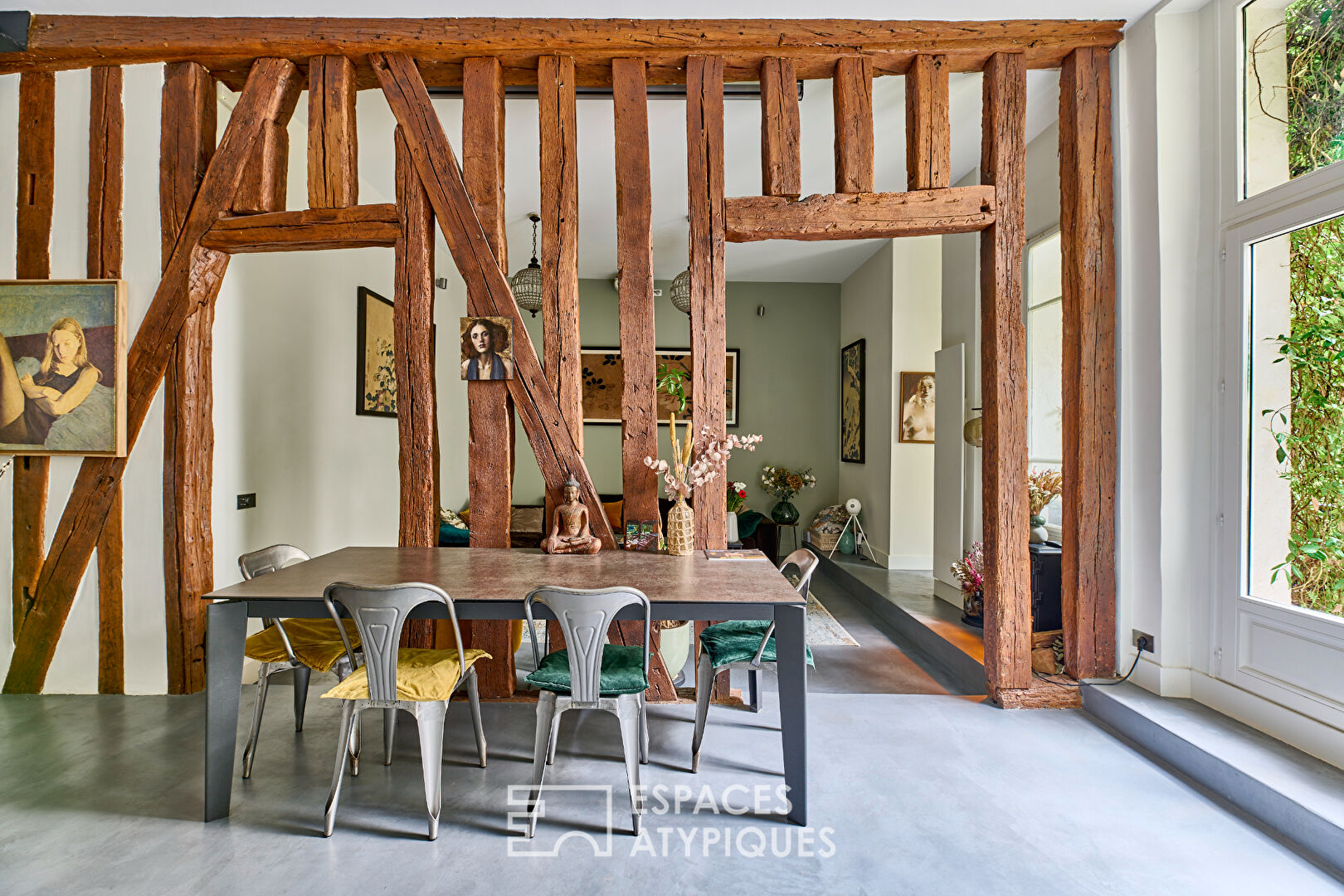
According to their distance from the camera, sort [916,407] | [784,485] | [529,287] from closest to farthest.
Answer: [529,287] < [916,407] < [784,485]

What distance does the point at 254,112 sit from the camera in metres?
3.14

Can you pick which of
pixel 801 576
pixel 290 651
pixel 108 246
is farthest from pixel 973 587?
pixel 108 246

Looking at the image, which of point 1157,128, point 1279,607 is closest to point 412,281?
point 1157,128

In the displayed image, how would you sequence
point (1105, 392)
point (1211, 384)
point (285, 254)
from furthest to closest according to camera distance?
1. point (285, 254)
2. point (1105, 392)
3. point (1211, 384)

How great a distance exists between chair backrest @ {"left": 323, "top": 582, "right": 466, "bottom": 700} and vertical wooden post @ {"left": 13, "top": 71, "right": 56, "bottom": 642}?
85.8 inches

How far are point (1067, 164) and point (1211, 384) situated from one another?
116cm

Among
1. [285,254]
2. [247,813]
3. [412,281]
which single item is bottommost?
[247,813]

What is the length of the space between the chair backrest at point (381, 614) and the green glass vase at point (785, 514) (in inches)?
205

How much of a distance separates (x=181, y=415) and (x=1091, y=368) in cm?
414

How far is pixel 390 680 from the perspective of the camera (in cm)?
212

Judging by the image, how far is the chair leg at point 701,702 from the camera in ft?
8.41

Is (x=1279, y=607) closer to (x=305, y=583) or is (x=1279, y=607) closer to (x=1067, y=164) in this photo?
(x=1067, y=164)

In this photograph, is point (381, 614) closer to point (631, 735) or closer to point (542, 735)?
point (542, 735)

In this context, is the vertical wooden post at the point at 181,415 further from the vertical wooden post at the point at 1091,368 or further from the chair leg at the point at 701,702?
the vertical wooden post at the point at 1091,368
